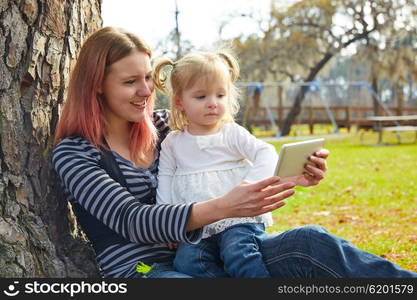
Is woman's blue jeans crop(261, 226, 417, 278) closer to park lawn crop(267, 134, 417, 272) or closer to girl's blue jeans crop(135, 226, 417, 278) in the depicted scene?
girl's blue jeans crop(135, 226, 417, 278)

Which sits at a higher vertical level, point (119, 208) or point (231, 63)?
point (231, 63)

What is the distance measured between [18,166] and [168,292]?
785mm

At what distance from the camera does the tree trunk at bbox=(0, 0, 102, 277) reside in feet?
8.55

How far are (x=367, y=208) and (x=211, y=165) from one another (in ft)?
14.2

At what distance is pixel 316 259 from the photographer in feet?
8.05

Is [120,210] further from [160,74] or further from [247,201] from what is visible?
[160,74]

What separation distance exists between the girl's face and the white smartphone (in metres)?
0.47

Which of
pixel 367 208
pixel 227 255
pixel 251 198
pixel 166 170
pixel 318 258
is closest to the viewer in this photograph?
pixel 251 198

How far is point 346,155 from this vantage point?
46.6 ft

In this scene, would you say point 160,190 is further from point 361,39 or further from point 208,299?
point 361,39

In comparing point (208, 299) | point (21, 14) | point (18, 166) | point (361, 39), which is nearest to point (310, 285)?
point (208, 299)

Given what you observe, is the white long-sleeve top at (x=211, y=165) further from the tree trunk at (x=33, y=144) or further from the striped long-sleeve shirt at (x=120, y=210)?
the tree trunk at (x=33, y=144)

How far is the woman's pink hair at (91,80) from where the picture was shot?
2.67m

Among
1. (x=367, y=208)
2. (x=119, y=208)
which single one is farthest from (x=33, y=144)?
(x=367, y=208)
